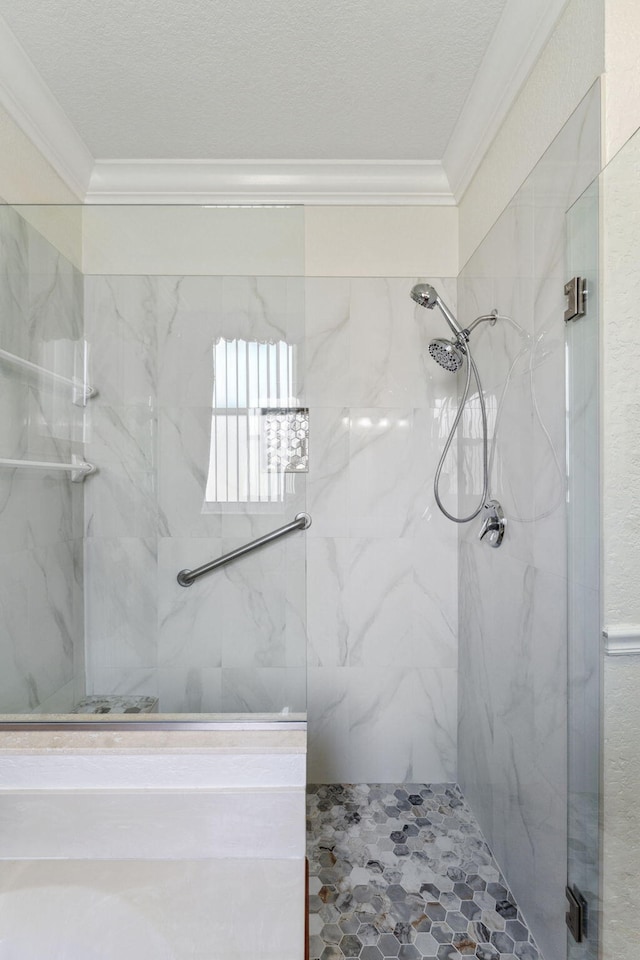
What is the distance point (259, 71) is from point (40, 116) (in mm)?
732

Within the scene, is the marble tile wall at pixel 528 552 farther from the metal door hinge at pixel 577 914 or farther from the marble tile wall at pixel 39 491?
the marble tile wall at pixel 39 491

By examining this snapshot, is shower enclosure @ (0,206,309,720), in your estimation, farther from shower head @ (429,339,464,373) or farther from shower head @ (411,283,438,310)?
shower head @ (429,339,464,373)

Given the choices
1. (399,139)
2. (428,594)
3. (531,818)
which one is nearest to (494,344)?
(399,139)

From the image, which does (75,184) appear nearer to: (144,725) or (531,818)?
(144,725)

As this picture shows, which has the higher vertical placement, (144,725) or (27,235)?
(27,235)

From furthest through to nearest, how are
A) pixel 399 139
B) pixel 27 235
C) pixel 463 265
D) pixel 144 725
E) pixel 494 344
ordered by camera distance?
pixel 463 265
pixel 399 139
pixel 494 344
pixel 27 235
pixel 144 725

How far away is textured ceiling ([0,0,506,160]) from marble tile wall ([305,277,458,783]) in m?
0.54

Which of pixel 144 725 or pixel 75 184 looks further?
pixel 75 184

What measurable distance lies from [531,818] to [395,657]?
0.77 m

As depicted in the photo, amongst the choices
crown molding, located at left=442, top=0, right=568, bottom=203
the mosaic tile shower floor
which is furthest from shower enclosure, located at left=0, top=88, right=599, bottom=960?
crown molding, located at left=442, top=0, right=568, bottom=203

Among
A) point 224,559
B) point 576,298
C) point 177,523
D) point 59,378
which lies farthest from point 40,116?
point 576,298

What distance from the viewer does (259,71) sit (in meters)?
1.55

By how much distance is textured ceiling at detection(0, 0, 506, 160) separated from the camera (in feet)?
4.49

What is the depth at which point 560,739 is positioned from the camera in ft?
4.05
